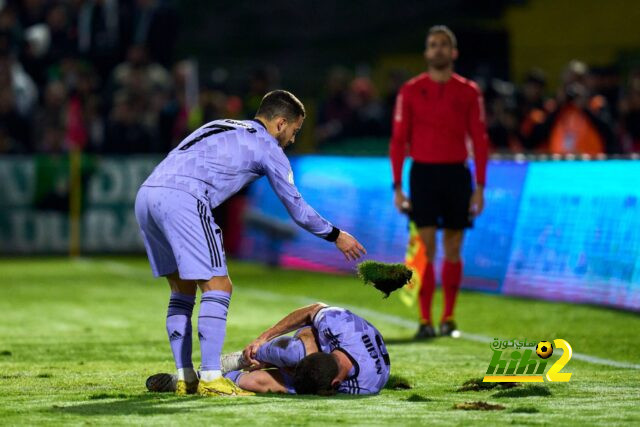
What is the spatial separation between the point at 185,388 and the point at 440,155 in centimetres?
444

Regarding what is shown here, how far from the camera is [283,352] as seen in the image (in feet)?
27.8

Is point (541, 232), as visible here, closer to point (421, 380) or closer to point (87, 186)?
point (421, 380)

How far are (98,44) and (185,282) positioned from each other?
17.3 metres

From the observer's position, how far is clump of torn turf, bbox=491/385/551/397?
27.5ft

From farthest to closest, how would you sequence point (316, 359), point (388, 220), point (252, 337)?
1. point (388, 220)
2. point (252, 337)
3. point (316, 359)

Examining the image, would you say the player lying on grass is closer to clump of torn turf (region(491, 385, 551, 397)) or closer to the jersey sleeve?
the jersey sleeve

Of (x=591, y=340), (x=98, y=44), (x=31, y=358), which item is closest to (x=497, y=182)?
(x=591, y=340)

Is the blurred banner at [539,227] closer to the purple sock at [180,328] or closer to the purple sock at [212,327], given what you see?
the purple sock at [180,328]

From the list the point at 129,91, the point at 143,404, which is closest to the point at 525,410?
the point at 143,404

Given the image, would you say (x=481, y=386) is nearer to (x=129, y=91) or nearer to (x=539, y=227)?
(x=539, y=227)

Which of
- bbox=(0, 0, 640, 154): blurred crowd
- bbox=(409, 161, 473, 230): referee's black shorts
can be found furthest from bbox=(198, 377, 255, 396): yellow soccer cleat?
bbox=(0, 0, 640, 154): blurred crowd

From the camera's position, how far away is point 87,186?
23078 mm

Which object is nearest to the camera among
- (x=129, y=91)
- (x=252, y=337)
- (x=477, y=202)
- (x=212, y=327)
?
(x=212, y=327)

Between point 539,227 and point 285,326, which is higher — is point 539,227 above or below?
above
